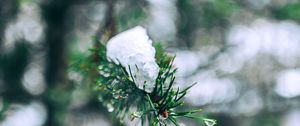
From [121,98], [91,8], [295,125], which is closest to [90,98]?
[91,8]

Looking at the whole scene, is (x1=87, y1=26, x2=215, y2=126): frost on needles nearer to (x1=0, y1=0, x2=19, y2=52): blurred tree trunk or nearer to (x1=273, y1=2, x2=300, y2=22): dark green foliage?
(x1=0, y1=0, x2=19, y2=52): blurred tree trunk

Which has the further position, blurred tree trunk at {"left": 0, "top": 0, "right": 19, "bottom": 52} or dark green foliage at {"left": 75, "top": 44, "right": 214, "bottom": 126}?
blurred tree trunk at {"left": 0, "top": 0, "right": 19, "bottom": 52}

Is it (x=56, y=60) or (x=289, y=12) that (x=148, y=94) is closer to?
(x=289, y=12)

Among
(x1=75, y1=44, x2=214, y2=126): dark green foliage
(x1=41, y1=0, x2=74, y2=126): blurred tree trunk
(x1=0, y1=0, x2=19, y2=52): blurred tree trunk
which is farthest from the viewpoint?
(x1=41, y1=0, x2=74, y2=126): blurred tree trunk

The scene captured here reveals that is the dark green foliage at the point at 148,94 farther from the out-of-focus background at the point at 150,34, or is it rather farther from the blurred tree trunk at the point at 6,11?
the blurred tree trunk at the point at 6,11

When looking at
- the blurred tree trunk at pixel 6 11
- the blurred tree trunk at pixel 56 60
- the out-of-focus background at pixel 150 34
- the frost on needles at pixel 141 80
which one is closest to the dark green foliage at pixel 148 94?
the frost on needles at pixel 141 80

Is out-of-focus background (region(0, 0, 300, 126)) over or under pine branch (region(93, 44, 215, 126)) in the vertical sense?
over

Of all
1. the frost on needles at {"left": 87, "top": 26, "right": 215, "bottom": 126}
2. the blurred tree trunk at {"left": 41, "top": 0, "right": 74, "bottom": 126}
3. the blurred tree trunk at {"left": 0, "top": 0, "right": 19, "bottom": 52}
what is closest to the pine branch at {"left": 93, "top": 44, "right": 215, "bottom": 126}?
the frost on needles at {"left": 87, "top": 26, "right": 215, "bottom": 126}

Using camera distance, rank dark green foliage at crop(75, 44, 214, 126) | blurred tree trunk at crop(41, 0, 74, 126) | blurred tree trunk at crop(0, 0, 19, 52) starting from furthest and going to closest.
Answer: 1. blurred tree trunk at crop(41, 0, 74, 126)
2. blurred tree trunk at crop(0, 0, 19, 52)
3. dark green foliage at crop(75, 44, 214, 126)
